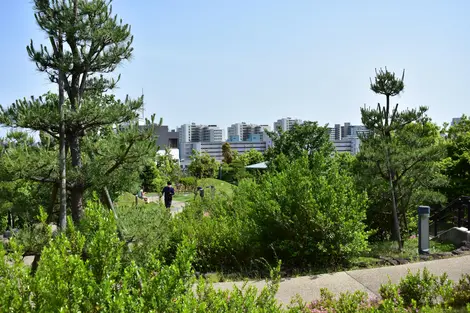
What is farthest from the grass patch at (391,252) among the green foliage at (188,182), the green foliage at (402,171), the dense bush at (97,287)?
the green foliage at (188,182)

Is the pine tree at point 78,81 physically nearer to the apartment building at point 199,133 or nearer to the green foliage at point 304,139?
the green foliage at point 304,139

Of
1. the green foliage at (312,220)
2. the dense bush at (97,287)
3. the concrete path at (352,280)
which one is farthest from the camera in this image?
the green foliage at (312,220)

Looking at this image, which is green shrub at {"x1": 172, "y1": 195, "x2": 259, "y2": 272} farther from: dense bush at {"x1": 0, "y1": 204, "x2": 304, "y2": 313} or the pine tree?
dense bush at {"x1": 0, "y1": 204, "x2": 304, "y2": 313}

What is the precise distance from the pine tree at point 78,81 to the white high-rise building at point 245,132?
13620 centimetres

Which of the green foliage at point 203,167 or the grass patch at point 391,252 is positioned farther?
the green foliage at point 203,167

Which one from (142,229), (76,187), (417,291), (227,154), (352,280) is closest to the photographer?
(417,291)

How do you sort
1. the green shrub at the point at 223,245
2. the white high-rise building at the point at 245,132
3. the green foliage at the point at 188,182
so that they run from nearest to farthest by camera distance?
the green shrub at the point at 223,245 → the green foliage at the point at 188,182 → the white high-rise building at the point at 245,132

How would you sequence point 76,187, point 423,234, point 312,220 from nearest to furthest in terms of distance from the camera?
point 76,187 → point 312,220 → point 423,234

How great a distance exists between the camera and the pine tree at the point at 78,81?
16.3ft

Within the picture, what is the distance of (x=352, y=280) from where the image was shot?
528cm

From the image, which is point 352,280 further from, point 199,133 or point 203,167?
point 199,133

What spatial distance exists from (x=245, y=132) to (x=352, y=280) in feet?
529

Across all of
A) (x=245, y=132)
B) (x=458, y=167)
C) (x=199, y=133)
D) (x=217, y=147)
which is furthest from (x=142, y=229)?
(x=245, y=132)

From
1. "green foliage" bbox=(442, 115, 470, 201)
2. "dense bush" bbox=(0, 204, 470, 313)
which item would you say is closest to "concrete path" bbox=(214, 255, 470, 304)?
"dense bush" bbox=(0, 204, 470, 313)
